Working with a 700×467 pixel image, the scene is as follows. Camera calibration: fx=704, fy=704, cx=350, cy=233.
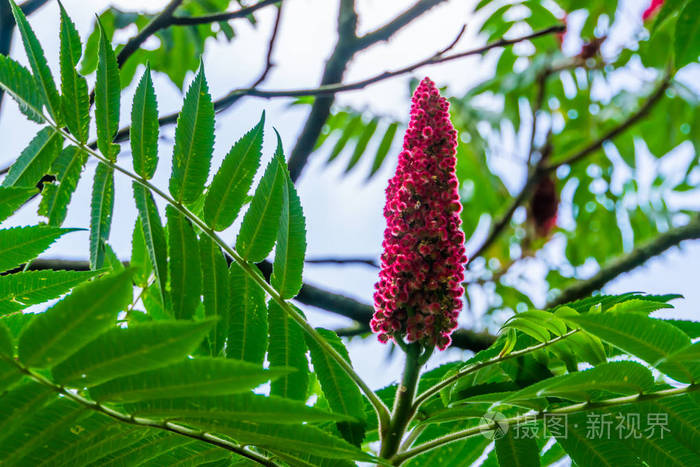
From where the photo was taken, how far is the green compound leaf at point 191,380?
30.0 inches

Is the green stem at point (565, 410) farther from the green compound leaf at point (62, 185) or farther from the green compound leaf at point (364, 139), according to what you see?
the green compound leaf at point (364, 139)

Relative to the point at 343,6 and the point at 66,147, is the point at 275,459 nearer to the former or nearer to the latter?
the point at 66,147

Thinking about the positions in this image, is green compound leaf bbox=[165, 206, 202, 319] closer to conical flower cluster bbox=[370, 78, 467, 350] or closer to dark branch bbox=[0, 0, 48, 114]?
conical flower cluster bbox=[370, 78, 467, 350]

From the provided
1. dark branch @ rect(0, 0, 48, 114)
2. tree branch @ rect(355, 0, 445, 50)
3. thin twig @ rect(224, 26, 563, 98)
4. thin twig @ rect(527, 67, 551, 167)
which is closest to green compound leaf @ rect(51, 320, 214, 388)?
thin twig @ rect(224, 26, 563, 98)

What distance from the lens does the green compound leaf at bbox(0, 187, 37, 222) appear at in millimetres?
1082

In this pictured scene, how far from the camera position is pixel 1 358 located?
810 mm

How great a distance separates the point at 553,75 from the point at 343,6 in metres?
2.04

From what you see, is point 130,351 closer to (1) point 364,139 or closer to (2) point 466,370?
(2) point 466,370

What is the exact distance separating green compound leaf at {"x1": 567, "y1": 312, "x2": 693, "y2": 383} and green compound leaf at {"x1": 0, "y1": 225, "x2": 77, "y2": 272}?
2.56 feet

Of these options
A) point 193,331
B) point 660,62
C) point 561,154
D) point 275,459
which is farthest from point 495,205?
point 193,331

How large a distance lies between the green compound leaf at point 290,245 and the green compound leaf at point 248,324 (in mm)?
58

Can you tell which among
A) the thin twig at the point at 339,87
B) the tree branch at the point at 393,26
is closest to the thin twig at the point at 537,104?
the tree branch at the point at 393,26

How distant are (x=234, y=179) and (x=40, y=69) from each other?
0.43 m

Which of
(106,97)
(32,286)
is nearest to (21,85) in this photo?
(106,97)
